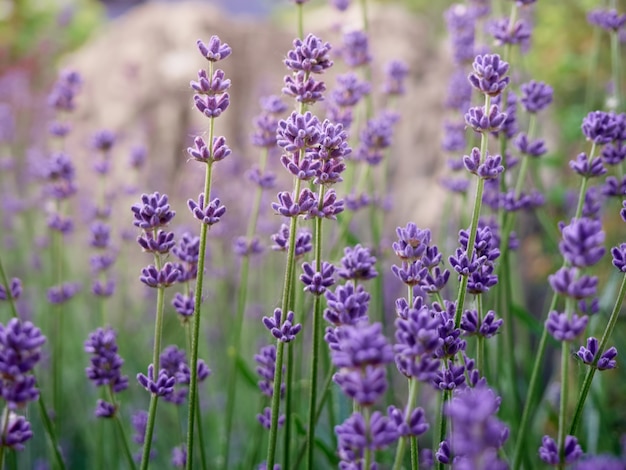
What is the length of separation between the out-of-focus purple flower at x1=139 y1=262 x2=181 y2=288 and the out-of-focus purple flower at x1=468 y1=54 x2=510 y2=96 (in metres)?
0.65

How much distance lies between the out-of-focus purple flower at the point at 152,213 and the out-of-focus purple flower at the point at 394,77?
58.1 inches

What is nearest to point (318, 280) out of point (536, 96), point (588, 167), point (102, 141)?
point (588, 167)

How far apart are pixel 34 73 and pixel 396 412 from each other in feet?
23.5

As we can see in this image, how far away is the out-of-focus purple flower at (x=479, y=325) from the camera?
4.10ft

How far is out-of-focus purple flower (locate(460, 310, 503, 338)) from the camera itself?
4.10 feet

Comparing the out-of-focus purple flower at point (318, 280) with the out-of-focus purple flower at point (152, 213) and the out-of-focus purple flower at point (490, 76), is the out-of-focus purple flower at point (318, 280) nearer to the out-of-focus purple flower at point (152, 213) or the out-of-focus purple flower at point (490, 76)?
the out-of-focus purple flower at point (152, 213)

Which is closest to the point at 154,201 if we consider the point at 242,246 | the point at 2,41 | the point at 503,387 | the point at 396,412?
the point at 396,412

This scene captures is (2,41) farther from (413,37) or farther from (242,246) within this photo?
(242,246)

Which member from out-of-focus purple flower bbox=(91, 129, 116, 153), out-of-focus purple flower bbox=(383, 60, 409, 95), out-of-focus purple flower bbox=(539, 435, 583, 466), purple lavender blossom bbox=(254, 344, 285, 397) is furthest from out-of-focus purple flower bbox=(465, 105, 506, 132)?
out-of-focus purple flower bbox=(91, 129, 116, 153)

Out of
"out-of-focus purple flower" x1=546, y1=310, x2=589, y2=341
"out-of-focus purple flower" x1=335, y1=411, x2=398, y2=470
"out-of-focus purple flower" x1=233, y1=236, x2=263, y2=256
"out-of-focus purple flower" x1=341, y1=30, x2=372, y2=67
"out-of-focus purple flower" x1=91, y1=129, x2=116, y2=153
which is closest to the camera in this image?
"out-of-focus purple flower" x1=335, y1=411, x2=398, y2=470

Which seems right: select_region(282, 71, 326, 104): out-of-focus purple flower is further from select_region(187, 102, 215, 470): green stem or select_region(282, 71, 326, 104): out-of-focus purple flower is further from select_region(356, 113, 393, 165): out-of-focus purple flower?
select_region(356, 113, 393, 165): out-of-focus purple flower

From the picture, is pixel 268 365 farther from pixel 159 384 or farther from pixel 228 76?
pixel 228 76

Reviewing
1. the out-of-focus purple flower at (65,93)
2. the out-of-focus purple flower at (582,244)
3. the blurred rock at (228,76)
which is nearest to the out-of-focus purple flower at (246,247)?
the out-of-focus purple flower at (65,93)

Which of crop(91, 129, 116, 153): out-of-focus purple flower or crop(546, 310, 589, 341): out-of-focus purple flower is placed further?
crop(91, 129, 116, 153): out-of-focus purple flower
